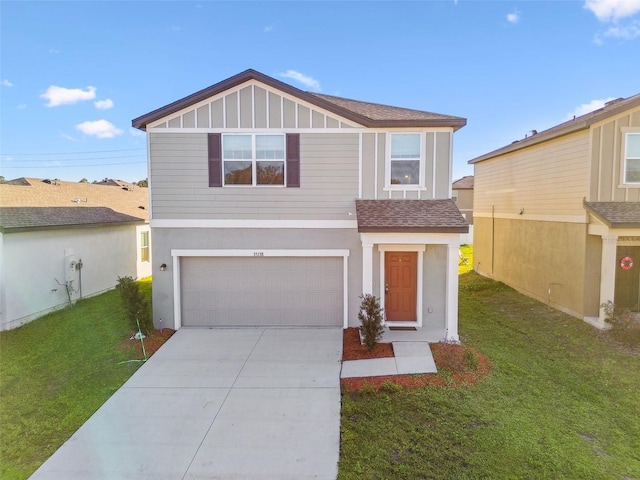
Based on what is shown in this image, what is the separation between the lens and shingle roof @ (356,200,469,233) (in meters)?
8.90

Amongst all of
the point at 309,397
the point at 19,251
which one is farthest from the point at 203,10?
the point at 309,397

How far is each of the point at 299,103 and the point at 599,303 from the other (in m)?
10.4

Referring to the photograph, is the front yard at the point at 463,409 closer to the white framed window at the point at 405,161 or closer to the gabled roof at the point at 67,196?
the white framed window at the point at 405,161

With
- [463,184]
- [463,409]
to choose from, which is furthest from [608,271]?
[463,184]

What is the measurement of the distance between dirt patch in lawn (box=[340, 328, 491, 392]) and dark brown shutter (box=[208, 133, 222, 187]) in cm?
539

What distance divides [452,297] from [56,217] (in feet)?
43.8

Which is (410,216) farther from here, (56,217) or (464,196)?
(464,196)

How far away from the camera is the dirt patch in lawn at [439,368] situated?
7.04 metres

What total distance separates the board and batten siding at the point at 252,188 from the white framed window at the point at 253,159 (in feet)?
0.80

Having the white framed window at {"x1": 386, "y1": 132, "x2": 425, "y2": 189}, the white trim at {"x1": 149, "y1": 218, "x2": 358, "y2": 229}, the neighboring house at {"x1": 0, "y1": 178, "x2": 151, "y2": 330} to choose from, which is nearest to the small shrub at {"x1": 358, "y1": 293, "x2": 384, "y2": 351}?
the white trim at {"x1": 149, "y1": 218, "x2": 358, "y2": 229}

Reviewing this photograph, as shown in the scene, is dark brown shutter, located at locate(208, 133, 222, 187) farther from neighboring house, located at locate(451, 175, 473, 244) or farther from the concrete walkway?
neighboring house, located at locate(451, 175, 473, 244)

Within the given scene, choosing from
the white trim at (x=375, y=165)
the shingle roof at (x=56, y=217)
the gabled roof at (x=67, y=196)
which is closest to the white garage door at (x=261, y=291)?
the white trim at (x=375, y=165)

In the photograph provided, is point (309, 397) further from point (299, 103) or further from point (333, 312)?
point (299, 103)

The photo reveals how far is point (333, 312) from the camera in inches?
411
